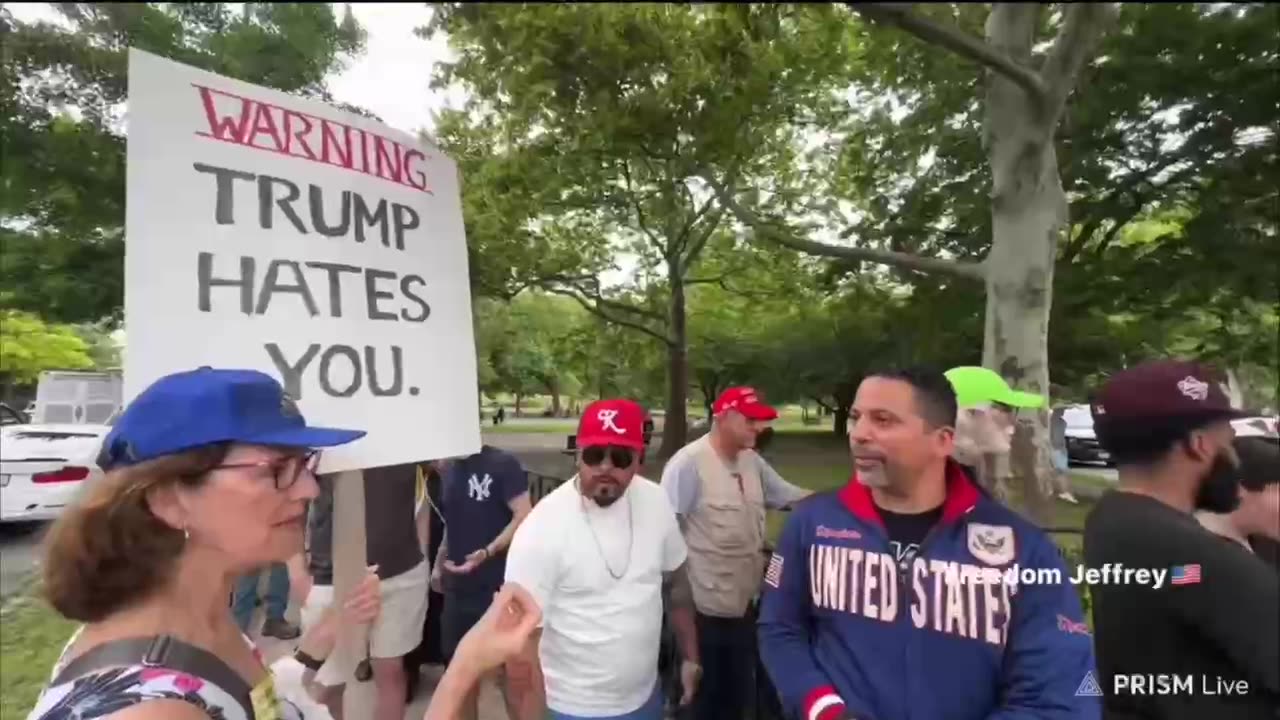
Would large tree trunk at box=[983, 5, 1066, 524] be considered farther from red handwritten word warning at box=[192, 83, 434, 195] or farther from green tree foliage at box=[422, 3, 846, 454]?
red handwritten word warning at box=[192, 83, 434, 195]

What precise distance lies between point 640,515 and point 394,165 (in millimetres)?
1339

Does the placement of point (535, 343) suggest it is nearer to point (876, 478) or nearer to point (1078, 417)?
point (876, 478)

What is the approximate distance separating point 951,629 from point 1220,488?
50cm

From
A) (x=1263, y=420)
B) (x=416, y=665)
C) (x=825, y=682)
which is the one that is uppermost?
(x=1263, y=420)

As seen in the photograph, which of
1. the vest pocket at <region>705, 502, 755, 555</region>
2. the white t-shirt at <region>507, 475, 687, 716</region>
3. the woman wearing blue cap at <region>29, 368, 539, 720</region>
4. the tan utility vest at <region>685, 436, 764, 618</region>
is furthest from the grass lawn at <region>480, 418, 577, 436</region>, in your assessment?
the woman wearing blue cap at <region>29, 368, 539, 720</region>

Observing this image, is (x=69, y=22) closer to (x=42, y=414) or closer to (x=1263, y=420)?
(x=1263, y=420)

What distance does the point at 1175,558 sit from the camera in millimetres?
1368

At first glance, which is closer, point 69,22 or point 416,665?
point 69,22

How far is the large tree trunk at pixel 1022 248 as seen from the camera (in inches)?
47.8

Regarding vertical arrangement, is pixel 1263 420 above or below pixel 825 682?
above

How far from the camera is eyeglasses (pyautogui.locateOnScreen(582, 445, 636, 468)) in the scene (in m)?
2.57

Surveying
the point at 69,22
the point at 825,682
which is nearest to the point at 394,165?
the point at 69,22

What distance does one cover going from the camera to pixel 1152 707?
1412 millimetres

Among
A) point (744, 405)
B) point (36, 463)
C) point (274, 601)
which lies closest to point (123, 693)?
point (744, 405)
